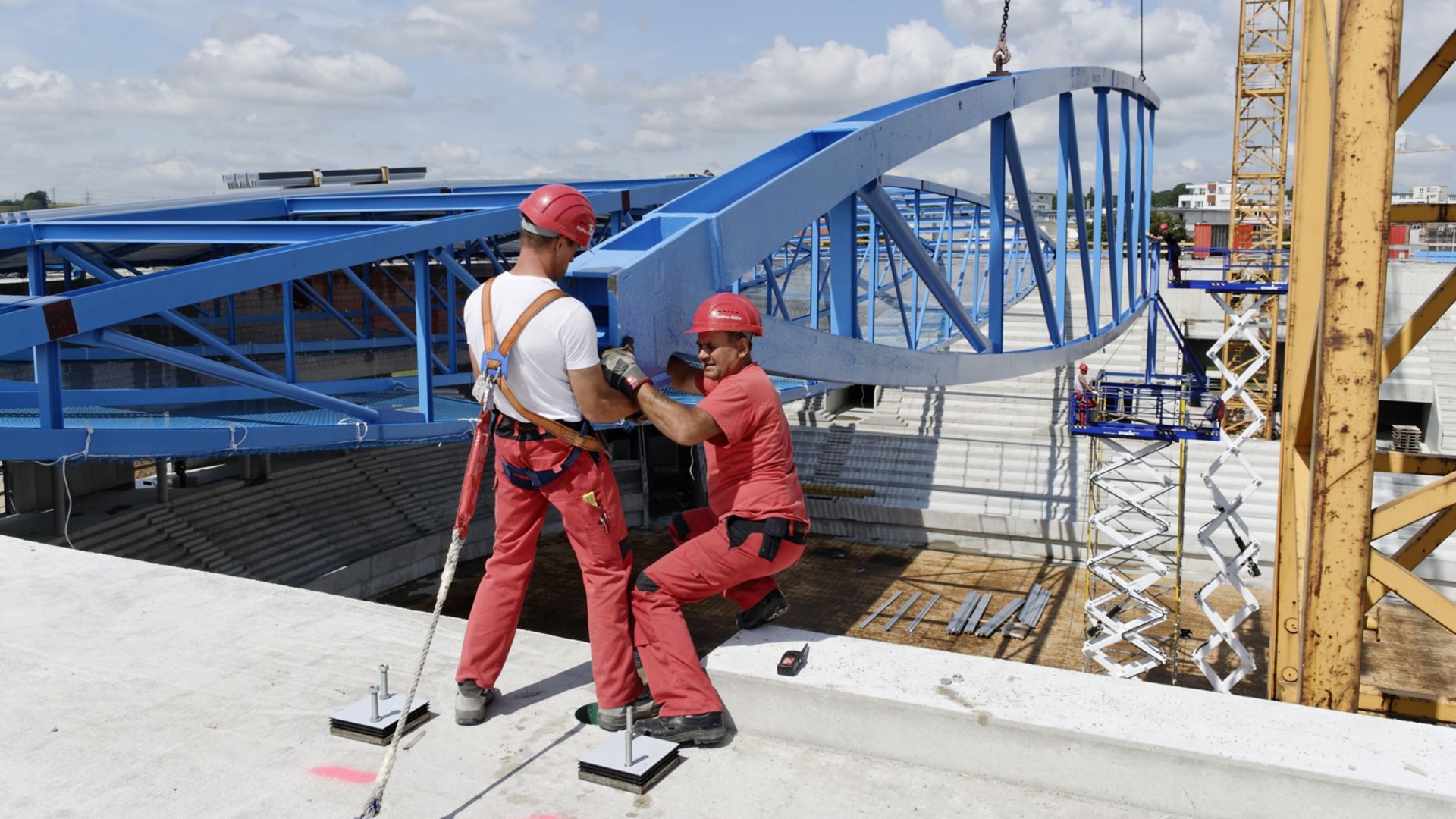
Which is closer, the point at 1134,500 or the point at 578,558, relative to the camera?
the point at 578,558

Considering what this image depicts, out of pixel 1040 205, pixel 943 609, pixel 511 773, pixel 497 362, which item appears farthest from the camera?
pixel 1040 205

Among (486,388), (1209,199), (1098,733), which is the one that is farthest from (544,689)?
(1209,199)

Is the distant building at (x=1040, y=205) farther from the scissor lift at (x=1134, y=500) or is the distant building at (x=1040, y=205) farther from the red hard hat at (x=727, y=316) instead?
the red hard hat at (x=727, y=316)

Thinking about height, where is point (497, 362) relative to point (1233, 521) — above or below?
above

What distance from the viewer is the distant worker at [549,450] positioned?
3553 millimetres

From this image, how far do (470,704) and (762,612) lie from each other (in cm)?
108

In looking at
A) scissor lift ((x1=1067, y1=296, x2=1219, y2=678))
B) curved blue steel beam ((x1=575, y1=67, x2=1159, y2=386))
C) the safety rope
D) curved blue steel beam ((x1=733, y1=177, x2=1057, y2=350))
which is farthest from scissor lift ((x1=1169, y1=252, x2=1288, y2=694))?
the safety rope

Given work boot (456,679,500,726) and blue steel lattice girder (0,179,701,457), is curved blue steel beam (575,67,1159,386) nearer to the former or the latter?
work boot (456,679,500,726)

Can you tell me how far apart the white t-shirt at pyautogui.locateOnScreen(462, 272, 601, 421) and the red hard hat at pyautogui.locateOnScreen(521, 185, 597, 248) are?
0.60 ft

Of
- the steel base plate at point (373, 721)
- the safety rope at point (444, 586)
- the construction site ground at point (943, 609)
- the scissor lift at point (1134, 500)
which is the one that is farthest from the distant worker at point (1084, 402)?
the steel base plate at point (373, 721)

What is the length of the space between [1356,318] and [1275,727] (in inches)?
78.8

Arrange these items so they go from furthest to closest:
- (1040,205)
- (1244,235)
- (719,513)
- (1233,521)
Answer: (1040,205)
(1244,235)
(1233,521)
(719,513)

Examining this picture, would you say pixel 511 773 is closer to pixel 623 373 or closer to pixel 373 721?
pixel 373 721

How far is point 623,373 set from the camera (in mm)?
3568
